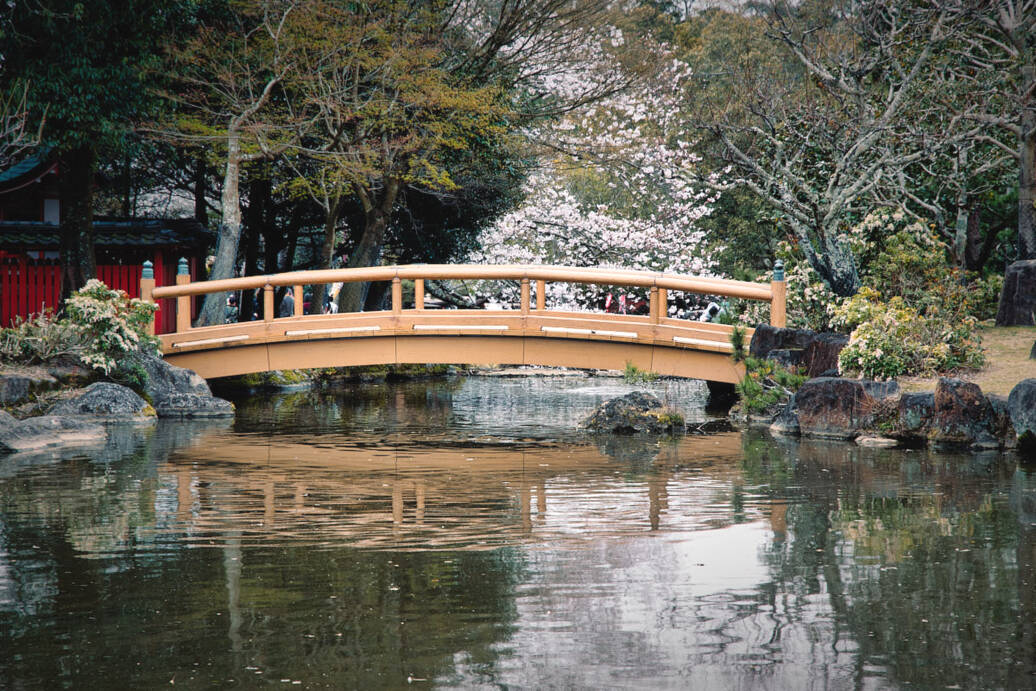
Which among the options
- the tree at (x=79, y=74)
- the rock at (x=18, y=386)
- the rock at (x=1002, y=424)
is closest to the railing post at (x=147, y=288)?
the rock at (x=18, y=386)

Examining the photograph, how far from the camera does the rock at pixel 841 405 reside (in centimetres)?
1338

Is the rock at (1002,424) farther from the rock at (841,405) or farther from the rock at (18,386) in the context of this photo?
the rock at (18,386)

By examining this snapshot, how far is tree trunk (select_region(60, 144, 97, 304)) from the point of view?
18438 mm

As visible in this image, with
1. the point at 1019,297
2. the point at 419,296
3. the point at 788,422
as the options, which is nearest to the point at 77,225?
the point at 419,296

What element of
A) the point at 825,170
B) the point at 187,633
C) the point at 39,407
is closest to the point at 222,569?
the point at 187,633

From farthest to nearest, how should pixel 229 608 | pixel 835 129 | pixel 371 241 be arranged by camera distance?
Answer: pixel 371 241, pixel 835 129, pixel 229 608

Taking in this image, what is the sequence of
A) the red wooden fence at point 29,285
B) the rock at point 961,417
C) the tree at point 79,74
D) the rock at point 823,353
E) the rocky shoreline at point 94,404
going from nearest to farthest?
the rock at point 961,417
the rocky shoreline at point 94,404
the rock at point 823,353
the tree at point 79,74
the red wooden fence at point 29,285

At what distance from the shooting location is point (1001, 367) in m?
14.1

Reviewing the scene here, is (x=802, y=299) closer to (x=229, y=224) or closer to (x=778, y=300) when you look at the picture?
(x=778, y=300)

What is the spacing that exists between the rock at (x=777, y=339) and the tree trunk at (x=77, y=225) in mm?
10437

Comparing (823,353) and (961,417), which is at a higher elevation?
(823,353)

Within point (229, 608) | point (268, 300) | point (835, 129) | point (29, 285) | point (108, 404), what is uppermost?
point (835, 129)

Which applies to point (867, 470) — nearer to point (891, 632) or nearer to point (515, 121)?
point (891, 632)

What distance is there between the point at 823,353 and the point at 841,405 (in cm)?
125
